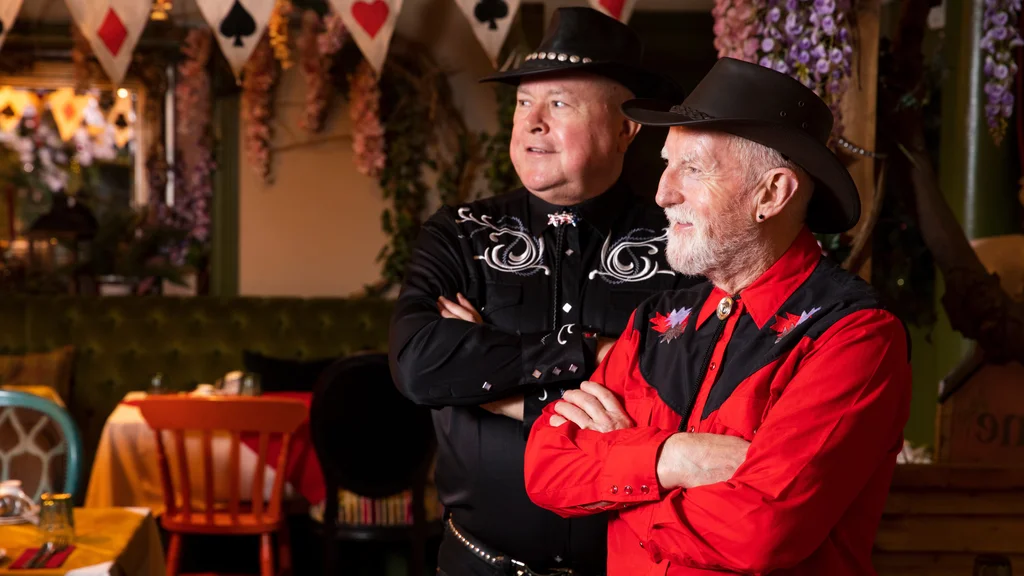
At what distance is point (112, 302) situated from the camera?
17.6 feet

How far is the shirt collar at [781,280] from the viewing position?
1.39 meters

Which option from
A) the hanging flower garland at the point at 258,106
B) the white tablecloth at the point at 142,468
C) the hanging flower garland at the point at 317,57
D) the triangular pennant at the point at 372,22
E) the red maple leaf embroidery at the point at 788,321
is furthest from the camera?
the hanging flower garland at the point at 258,106

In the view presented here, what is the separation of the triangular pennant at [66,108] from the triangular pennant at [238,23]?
4009 millimetres

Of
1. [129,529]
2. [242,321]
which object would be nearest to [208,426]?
[129,529]

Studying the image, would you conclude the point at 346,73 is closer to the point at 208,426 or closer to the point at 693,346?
the point at 208,426

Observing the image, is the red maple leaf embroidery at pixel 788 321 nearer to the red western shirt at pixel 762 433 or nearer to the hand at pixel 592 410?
the red western shirt at pixel 762 433

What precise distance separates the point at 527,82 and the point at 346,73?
16.2 ft

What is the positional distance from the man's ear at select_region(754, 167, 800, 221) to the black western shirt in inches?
17.4

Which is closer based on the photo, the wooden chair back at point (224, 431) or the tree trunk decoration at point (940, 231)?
the tree trunk decoration at point (940, 231)

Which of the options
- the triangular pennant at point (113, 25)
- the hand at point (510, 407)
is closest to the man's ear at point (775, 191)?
the hand at point (510, 407)

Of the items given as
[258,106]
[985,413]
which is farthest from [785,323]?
[258,106]

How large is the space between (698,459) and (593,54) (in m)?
0.85

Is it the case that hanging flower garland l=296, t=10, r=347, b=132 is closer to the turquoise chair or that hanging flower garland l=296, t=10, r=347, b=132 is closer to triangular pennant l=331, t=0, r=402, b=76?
triangular pennant l=331, t=0, r=402, b=76

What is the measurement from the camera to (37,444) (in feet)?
9.59
